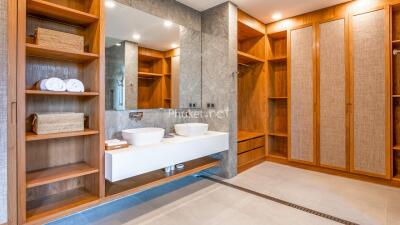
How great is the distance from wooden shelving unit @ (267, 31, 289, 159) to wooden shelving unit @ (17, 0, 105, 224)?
3.10 metres

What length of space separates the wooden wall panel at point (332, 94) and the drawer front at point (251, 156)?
98 cm

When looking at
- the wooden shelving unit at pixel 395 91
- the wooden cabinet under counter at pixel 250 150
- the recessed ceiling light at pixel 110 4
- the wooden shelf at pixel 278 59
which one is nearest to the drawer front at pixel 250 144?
the wooden cabinet under counter at pixel 250 150

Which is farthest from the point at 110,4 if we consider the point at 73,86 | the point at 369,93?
the point at 369,93

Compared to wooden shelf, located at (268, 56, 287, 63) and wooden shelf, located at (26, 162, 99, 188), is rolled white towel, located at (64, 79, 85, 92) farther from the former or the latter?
wooden shelf, located at (268, 56, 287, 63)

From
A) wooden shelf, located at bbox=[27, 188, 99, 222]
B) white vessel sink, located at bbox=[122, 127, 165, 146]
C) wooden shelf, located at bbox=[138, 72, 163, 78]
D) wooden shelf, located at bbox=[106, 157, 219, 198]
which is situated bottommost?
wooden shelf, located at bbox=[27, 188, 99, 222]

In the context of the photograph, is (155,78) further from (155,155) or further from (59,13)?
(59,13)

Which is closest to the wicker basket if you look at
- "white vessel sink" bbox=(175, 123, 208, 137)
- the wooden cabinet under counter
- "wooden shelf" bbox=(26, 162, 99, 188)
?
"wooden shelf" bbox=(26, 162, 99, 188)

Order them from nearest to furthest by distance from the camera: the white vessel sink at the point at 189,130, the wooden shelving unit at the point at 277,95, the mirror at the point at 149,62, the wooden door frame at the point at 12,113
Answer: the wooden door frame at the point at 12,113
the mirror at the point at 149,62
the white vessel sink at the point at 189,130
the wooden shelving unit at the point at 277,95

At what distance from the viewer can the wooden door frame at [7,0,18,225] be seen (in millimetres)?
1576

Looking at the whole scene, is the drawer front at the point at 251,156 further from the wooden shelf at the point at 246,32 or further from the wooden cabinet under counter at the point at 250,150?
the wooden shelf at the point at 246,32

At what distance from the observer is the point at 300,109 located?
373 cm

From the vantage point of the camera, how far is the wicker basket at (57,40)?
1.81m

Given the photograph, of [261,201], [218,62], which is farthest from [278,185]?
[218,62]

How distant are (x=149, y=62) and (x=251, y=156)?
232 centimetres
